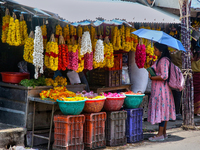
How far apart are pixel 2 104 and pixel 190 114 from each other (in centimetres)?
426

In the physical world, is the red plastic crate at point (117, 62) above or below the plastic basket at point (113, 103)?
above

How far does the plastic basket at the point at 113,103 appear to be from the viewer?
19.5ft

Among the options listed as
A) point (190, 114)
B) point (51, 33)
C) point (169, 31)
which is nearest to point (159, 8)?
point (169, 31)

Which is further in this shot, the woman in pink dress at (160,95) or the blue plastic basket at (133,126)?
the woman in pink dress at (160,95)

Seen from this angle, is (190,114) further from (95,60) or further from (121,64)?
(95,60)

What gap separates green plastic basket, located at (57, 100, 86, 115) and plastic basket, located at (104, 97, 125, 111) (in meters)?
0.70

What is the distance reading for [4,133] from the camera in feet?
17.7

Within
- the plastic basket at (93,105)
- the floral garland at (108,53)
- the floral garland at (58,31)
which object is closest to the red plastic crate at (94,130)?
the plastic basket at (93,105)

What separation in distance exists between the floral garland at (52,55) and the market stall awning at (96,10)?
0.58 metres

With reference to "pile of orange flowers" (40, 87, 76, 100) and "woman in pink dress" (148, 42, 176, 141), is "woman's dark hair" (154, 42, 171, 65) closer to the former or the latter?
"woman in pink dress" (148, 42, 176, 141)

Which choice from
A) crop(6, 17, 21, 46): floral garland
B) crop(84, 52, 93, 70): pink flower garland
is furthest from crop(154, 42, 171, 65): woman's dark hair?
crop(6, 17, 21, 46): floral garland

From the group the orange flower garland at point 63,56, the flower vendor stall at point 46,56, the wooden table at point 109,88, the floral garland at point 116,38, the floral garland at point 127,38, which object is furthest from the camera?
the wooden table at point 109,88

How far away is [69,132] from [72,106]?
0.45m

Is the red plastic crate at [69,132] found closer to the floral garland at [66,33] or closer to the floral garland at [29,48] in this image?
the floral garland at [29,48]
